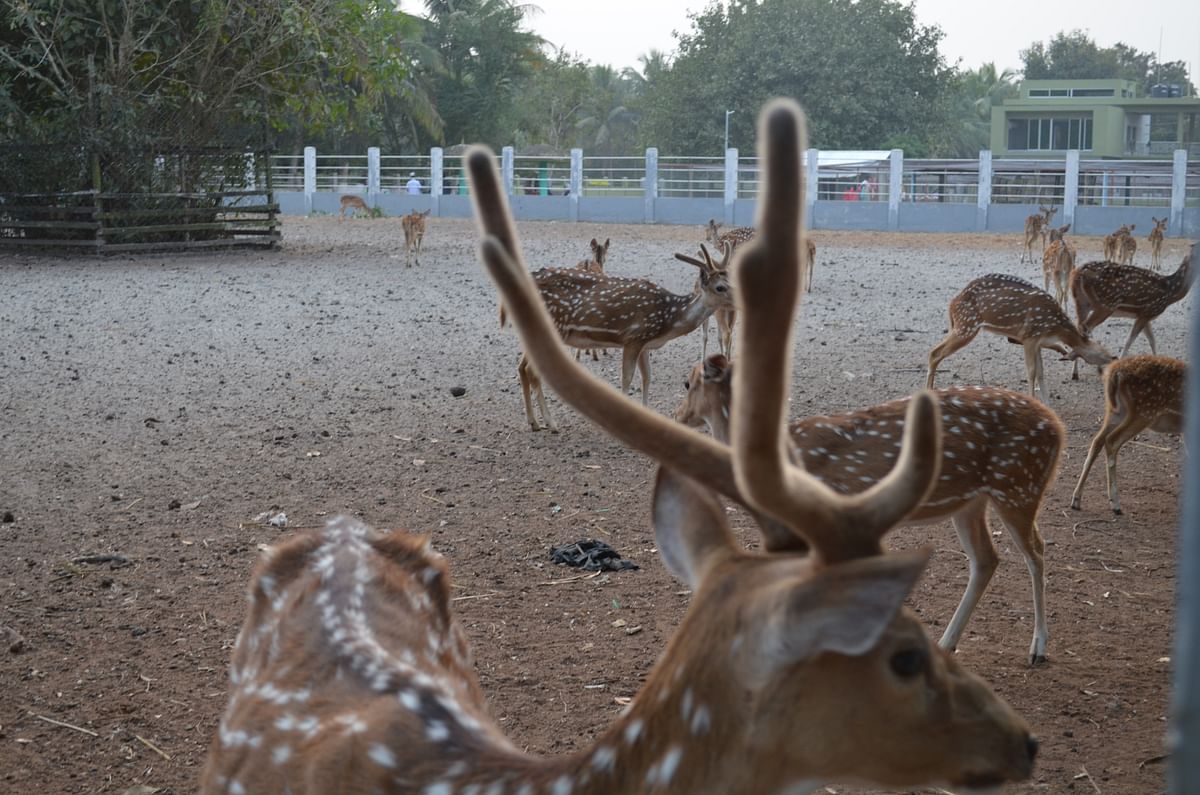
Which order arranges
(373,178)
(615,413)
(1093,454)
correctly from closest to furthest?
(615,413), (1093,454), (373,178)

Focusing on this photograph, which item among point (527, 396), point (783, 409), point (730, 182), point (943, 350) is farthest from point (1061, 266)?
point (730, 182)

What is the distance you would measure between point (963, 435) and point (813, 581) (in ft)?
10.9

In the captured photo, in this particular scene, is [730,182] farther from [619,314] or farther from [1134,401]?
[1134,401]

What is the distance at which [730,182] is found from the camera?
3145 centimetres

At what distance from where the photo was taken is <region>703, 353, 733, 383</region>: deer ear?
5930 mm

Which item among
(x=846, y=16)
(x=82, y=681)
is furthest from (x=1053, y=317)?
(x=846, y=16)

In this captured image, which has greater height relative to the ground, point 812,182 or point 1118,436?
point 812,182

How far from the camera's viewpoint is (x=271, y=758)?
98.5 inches

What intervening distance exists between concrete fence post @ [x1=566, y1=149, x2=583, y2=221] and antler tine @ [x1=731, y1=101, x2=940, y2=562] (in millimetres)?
30771

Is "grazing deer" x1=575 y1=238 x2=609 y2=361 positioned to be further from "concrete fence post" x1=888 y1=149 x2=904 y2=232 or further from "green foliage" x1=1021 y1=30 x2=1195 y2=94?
"green foliage" x1=1021 y1=30 x2=1195 y2=94

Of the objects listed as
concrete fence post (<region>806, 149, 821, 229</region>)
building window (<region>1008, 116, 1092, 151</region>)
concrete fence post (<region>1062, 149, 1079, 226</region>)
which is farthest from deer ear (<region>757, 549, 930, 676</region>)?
building window (<region>1008, 116, 1092, 151</region>)

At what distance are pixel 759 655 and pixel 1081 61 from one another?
75.3 meters

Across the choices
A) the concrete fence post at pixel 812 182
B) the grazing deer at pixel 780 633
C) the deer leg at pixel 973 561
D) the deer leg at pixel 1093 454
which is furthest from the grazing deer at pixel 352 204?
the grazing deer at pixel 780 633

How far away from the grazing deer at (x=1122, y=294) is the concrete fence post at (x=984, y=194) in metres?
18.0
